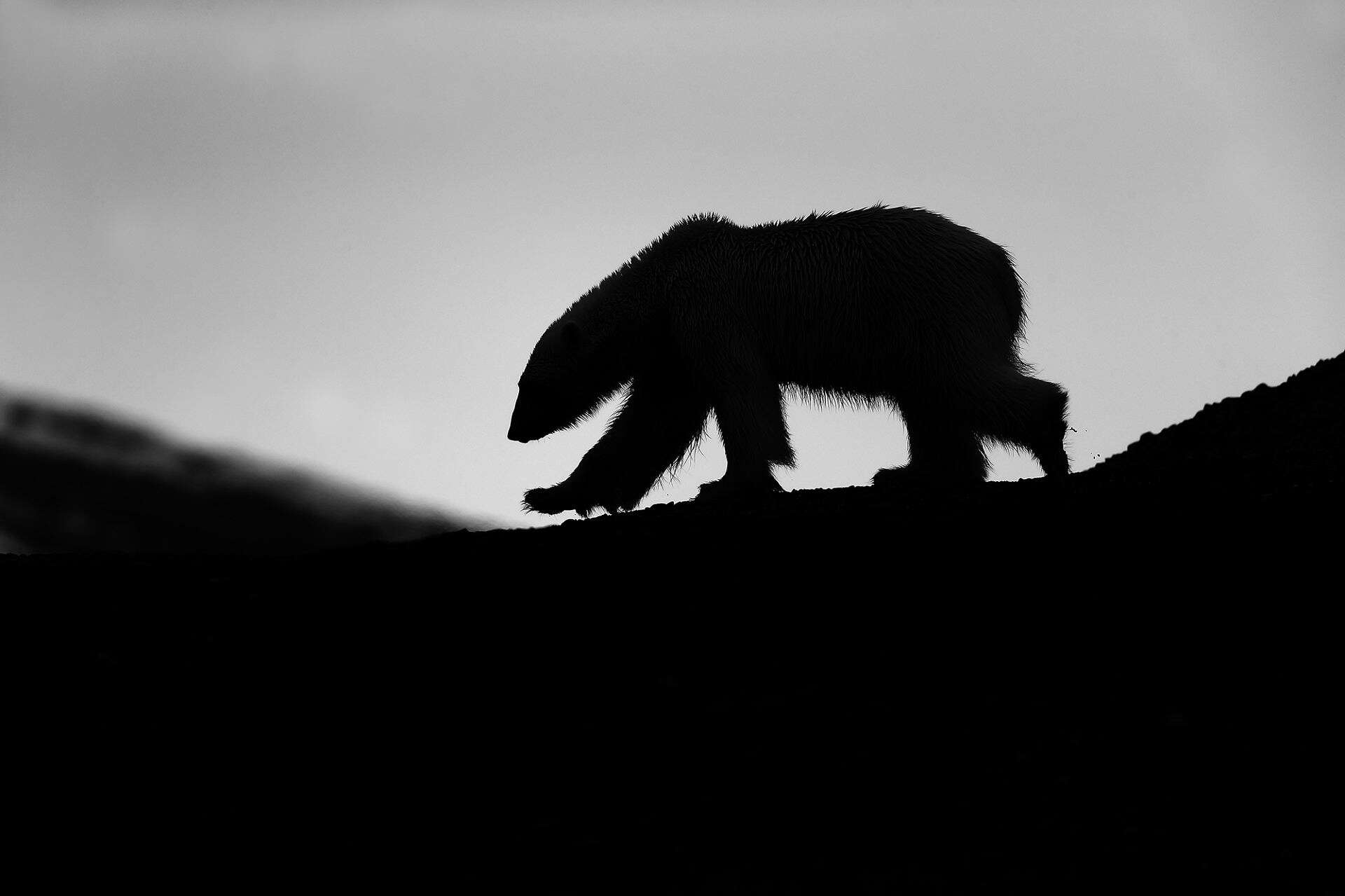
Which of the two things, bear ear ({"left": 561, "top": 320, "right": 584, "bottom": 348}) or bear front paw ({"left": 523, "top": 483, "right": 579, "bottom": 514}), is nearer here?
bear ear ({"left": 561, "top": 320, "right": 584, "bottom": 348})

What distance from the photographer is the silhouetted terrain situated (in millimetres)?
4641

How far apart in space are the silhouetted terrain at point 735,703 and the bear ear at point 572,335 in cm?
279

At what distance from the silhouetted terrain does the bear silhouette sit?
6.31ft

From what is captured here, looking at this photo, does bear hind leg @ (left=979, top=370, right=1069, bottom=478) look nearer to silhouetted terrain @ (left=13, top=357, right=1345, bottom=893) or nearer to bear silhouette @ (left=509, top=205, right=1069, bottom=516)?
bear silhouette @ (left=509, top=205, right=1069, bottom=516)

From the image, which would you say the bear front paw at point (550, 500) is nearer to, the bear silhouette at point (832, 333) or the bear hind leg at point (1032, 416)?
the bear silhouette at point (832, 333)

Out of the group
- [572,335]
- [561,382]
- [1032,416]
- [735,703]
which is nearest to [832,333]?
[1032,416]

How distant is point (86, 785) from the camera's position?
201 inches

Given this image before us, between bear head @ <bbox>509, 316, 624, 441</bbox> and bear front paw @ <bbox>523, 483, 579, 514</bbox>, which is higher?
bear head @ <bbox>509, 316, 624, 441</bbox>

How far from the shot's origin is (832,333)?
31.6 ft

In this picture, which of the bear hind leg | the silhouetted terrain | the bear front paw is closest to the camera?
the silhouetted terrain

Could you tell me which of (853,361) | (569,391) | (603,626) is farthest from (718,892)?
(569,391)

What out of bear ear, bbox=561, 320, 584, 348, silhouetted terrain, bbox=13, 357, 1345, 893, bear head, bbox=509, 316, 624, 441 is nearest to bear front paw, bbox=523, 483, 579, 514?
bear head, bbox=509, 316, 624, 441

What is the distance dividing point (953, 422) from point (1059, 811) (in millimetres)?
5304

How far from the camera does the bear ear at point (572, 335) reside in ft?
33.9
